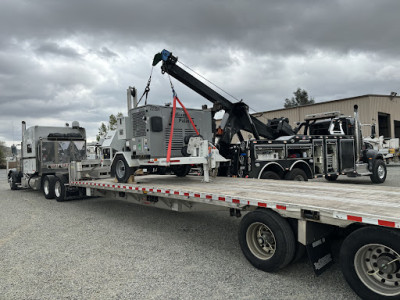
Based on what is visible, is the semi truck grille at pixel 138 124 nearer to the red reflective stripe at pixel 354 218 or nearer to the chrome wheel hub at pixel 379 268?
the red reflective stripe at pixel 354 218

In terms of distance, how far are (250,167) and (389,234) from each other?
5.81m

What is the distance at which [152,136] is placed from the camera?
7051 mm

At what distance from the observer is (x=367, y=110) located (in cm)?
2514

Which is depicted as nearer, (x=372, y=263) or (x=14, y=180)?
(x=372, y=263)

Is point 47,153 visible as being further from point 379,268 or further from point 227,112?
point 379,268

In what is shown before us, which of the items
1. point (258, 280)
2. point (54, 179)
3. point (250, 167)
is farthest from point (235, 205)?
point (54, 179)

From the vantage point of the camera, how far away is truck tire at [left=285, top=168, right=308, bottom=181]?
30.7 feet

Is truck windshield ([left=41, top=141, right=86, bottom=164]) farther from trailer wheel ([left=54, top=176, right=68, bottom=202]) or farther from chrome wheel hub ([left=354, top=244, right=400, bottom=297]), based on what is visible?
chrome wheel hub ([left=354, top=244, right=400, bottom=297])

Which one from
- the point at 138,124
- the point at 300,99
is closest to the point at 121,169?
the point at 138,124

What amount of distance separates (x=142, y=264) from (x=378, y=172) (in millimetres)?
11471

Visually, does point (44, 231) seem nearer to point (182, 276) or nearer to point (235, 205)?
point (182, 276)

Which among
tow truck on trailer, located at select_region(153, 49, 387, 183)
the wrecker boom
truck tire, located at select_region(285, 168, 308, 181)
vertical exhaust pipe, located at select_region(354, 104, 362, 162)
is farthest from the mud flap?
vertical exhaust pipe, located at select_region(354, 104, 362, 162)

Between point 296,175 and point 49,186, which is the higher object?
point 296,175

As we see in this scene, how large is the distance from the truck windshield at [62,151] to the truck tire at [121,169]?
5.65 meters
